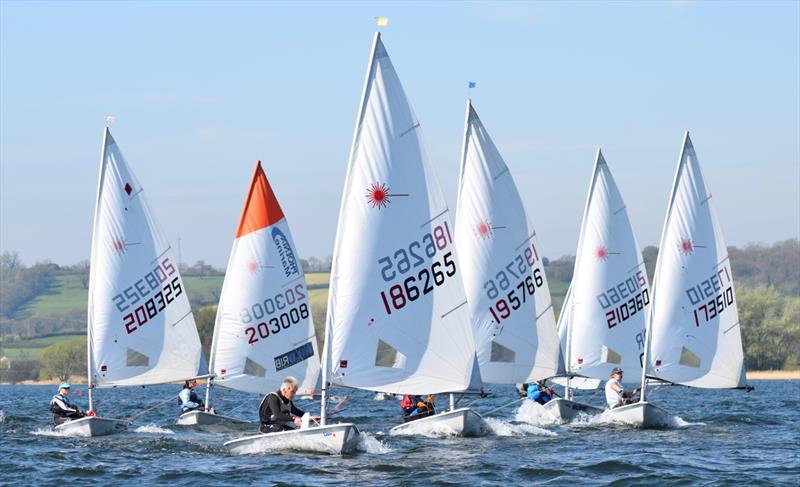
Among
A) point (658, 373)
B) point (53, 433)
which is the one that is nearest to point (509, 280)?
point (658, 373)

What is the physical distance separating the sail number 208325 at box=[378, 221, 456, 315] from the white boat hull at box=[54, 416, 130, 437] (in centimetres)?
783

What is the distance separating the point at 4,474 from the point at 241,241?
32.4 ft

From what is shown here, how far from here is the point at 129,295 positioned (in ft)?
94.5

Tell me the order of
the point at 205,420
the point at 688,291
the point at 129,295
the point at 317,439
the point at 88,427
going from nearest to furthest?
1. the point at 317,439
2. the point at 88,427
3. the point at 205,420
4. the point at 129,295
5. the point at 688,291

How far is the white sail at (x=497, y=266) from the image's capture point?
27.3m

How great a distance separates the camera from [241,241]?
28719mm

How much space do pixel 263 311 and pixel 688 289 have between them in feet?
32.1

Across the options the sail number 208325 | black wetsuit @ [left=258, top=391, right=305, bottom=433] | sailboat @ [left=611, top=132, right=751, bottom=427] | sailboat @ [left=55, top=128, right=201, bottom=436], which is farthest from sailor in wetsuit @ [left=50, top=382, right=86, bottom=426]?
sailboat @ [left=611, top=132, right=751, bottom=427]

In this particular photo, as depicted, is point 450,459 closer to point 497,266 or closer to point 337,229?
point 337,229

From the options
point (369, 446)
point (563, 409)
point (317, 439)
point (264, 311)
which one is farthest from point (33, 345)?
point (317, 439)

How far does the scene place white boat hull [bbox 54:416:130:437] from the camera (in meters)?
26.0

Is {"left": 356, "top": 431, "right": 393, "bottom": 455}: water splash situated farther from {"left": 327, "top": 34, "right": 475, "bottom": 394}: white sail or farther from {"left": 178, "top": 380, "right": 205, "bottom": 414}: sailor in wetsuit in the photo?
{"left": 178, "top": 380, "right": 205, "bottom": 414}: sailor in wetsuit

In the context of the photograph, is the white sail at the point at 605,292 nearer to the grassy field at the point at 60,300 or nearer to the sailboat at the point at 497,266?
the sailboat at the point at 497,266

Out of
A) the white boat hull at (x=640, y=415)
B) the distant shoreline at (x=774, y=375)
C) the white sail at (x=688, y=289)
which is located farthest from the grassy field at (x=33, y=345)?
the white boat hull at (x=640, y=415)
